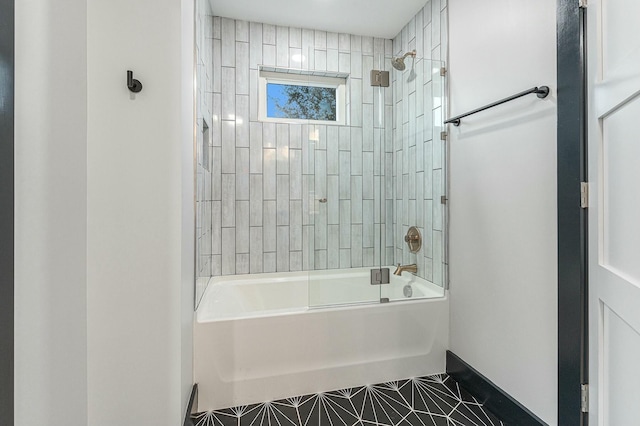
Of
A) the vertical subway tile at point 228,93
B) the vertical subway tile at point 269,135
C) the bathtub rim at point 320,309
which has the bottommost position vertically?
the bathtub rim at point 320,309

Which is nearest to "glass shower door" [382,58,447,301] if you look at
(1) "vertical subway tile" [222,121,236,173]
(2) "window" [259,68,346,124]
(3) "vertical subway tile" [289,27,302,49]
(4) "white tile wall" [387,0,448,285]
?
(4) "white tile wall" [387,0,448,285]

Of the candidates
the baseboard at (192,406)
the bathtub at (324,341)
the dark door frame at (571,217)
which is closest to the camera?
the dark door frame at (571,217)

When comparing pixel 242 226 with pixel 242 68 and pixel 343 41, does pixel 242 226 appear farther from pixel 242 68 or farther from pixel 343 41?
pixel 343 41

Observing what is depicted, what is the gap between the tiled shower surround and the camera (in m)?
2.08

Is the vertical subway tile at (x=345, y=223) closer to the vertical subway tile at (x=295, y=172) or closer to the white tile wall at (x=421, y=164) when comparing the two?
the white tile wall at (x=421, y=164)

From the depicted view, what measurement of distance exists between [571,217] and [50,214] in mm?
1789

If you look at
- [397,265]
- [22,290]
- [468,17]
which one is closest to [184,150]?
[22,290]

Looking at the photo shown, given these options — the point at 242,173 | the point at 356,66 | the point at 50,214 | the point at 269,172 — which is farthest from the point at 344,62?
the point at 50,214

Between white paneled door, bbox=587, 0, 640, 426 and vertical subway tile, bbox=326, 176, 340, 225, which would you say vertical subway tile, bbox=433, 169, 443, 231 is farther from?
white paneled door, bbox=587, 0, 640, 426

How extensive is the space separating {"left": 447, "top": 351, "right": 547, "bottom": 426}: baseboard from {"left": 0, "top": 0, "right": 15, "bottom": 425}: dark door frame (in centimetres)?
186

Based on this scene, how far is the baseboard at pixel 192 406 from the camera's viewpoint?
1511mm

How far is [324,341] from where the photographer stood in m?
1.91

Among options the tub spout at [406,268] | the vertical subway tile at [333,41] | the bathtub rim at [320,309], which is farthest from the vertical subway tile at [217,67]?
the tub spout at [406,268]

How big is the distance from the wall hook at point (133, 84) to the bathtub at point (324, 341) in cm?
115
